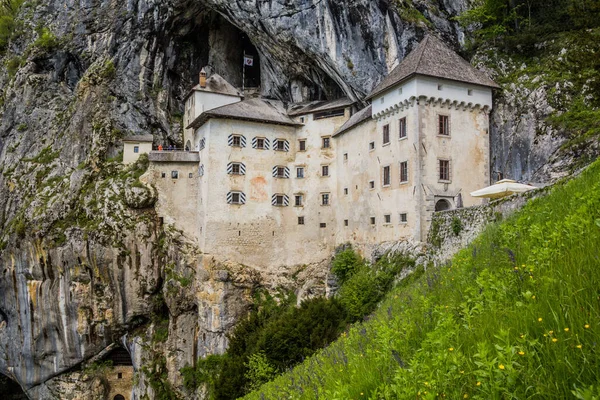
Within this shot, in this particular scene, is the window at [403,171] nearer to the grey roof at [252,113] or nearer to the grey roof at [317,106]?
the grey roof at [317,106]

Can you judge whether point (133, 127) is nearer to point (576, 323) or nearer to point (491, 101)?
point (491, 101)

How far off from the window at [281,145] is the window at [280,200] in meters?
3.54

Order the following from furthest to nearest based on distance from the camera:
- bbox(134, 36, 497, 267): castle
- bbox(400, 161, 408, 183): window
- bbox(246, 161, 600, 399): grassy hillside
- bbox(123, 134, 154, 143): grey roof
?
bbox(123, 134, 154, 143): grey roof, bbox(134, 36, 497, 267): castle, bbox(400, 161, 408, 183): window, bbox(246, 161, 600, 399): grassy hillside

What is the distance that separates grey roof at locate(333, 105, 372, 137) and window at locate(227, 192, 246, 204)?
27.2 ft

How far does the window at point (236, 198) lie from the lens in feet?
116

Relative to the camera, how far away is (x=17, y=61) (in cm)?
5178

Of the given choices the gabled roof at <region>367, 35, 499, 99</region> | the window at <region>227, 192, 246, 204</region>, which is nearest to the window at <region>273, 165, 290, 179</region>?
the window at <region>227, 192, 246, 204</region>

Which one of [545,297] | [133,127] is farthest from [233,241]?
[545,297]

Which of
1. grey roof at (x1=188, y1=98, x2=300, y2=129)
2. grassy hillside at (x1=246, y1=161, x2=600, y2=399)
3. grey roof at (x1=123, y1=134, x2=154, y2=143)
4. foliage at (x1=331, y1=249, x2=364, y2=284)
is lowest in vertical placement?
foliage at (x1=331, y1=249, x2=364, y2=284)

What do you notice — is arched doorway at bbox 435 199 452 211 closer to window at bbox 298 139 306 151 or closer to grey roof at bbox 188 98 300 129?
window at bbox 298 139 306 151

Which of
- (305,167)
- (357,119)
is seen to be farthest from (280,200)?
(357,119)

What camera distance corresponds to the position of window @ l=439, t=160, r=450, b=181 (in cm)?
2783

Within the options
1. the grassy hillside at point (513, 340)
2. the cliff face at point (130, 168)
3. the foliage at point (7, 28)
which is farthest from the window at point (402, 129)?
the foliage at point (7, 28)

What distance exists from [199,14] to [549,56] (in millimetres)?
29360
